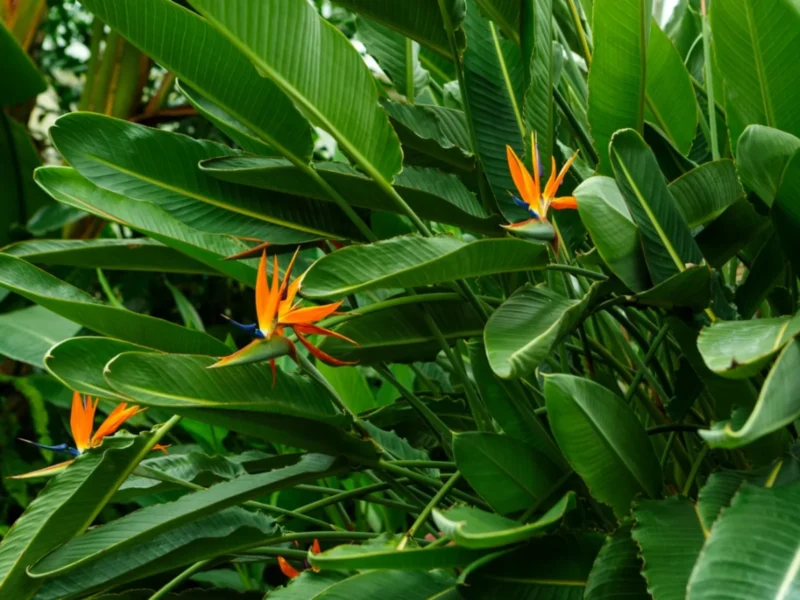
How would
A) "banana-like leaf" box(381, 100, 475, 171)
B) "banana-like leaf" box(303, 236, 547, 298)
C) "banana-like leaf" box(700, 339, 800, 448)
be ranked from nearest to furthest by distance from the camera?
"banana-like leaf" box(700, 339, 800, 448), "banana-like leaf" box(303, 236, 547, 298), "banana-like leaf" box(381, 100, 475, 171)

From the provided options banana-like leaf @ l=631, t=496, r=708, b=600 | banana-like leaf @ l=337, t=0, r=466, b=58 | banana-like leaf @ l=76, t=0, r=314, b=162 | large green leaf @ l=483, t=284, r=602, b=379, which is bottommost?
banana-like leaf @ l=631, t=496, r=708, b=600

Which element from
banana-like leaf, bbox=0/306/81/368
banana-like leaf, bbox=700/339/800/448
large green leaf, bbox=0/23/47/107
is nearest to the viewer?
banana-like leaf, bbox=700/339/800/448

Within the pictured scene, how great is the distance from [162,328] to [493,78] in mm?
325

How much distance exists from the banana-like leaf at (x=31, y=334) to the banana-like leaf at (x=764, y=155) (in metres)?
0.80

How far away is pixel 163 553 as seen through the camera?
0.53m

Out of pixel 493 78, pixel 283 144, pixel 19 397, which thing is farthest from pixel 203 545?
pixel 19 397

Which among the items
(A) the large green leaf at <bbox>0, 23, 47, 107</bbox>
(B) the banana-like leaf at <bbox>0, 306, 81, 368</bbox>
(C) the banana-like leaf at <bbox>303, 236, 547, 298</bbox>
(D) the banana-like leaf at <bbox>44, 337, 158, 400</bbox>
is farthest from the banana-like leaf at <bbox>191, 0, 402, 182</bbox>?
(A) the large green leaf at <bbox>0, 23, 47, 107</bbox>

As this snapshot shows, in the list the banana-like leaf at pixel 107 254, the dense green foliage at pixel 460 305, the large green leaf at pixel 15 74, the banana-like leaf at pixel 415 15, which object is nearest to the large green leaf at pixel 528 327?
the dense green foliage at pixel 460 305

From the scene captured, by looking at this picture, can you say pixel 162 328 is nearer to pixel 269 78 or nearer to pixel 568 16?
pixel 269 78

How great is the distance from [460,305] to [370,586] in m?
0.26

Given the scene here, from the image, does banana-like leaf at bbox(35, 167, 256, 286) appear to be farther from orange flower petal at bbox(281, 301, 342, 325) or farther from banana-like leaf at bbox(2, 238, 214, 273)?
orange flower petal at bbox(281, 301, 342, 325)

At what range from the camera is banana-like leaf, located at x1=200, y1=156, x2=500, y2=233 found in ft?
1.89

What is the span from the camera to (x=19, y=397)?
1534 mm

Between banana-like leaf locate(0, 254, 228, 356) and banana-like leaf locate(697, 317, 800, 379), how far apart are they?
37 cm
